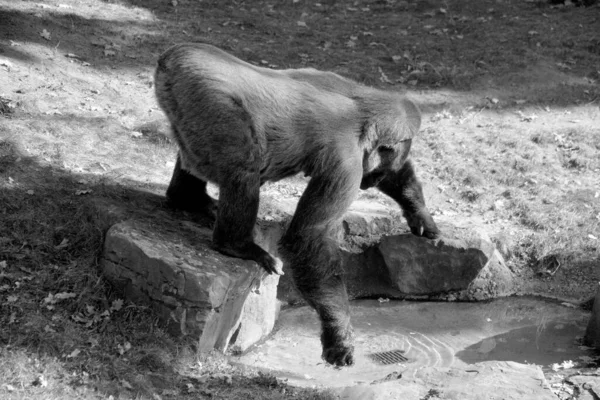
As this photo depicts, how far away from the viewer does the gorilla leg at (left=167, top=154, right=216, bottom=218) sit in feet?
21.2

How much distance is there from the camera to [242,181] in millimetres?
5531

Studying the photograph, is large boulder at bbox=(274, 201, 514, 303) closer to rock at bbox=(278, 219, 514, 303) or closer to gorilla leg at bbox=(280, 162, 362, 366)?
rock at bbox=(278, 219, 514, 303)

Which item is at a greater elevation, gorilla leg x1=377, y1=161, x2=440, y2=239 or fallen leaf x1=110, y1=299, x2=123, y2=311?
gorilla leg x1=377, y1=161, x2=440, y2=239

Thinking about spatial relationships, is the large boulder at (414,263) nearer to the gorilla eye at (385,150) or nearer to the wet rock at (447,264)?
the wet rock at (447,264)

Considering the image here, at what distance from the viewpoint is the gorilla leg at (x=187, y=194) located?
646 centimetres

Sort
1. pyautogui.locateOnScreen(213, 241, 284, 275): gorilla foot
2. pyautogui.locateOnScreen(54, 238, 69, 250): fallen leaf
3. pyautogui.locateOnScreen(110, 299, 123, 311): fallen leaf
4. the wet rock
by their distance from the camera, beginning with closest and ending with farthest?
pyautogui.locateOnScreen(110, 299, 123, 311): fallen leaf → pyautogui.locateOnScreen(213, 241, 284, 275): gorilla foot → pyautogui.locateOnScreen(54, 238, 69, 250): fallen leaf → the wet rock

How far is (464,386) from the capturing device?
5145 mm

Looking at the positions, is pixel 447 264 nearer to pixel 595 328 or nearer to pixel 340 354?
pixel 595 328

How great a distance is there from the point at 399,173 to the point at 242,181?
1.89m

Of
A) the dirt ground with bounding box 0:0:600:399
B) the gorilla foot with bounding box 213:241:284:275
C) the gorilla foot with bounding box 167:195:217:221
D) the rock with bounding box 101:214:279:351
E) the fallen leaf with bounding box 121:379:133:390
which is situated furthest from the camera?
the gorilla foot with bounding box 167:195:217:221

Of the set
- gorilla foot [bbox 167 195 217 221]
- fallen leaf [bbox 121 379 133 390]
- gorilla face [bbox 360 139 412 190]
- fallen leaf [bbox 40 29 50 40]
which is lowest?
fallen leaf [bbox 121 379 133 390]

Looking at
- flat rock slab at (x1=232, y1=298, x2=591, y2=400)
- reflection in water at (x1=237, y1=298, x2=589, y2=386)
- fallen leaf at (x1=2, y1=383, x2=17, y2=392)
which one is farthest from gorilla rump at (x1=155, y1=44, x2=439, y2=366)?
fallen leaf at (x1=2, y1=383, x2=17, y2=392)

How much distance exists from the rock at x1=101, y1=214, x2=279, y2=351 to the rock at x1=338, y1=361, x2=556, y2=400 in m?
1.10

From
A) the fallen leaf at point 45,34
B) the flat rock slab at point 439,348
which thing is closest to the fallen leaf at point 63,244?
the flat rock slab at point 439,348
